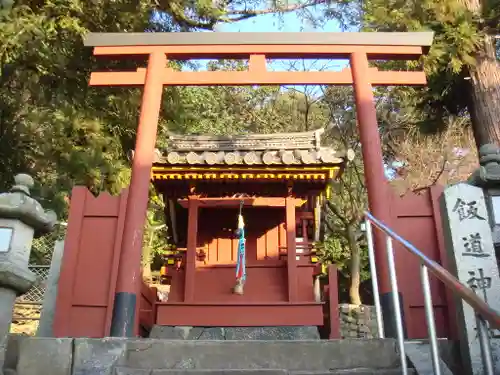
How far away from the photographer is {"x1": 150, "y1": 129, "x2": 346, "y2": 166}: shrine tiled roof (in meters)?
9.06

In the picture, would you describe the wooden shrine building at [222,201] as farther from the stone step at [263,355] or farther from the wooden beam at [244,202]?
the stone step at [263,355]

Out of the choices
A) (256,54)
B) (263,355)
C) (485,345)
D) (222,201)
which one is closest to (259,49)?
(256,54)

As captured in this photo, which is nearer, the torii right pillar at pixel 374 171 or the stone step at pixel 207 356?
the stone step at pixel 207 356

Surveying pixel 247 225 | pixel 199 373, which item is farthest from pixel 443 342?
pixel 247 225

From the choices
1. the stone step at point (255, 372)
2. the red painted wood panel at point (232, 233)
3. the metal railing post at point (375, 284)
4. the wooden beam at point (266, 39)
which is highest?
the wooden beam at point (266, 39)

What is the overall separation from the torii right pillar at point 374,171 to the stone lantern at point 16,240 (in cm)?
293

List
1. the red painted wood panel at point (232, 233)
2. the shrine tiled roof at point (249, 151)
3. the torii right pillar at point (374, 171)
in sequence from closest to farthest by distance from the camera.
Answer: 1. the torii right pillar at point (374, 171)
2. the shrine tiled roof at point (249, 151)
3. the red painted wood panel at point (232, 233)

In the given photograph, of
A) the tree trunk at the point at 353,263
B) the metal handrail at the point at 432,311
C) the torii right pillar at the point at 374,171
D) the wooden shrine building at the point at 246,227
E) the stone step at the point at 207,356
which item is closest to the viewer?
the metal handrail at the point at 432,311

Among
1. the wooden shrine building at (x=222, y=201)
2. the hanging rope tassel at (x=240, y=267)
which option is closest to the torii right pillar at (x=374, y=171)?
the wooden shrine building at (x=222, y=201)

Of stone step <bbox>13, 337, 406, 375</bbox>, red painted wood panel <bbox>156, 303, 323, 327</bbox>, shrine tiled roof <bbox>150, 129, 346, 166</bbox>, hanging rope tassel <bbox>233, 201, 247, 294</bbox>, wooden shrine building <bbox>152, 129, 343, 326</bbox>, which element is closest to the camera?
stone step <bbox>13, 337, 406, 375</bbox>

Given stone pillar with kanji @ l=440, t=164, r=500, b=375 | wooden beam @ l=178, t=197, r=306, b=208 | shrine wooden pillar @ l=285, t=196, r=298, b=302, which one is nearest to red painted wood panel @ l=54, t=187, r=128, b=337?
stone pillar with kanji @ l=440, t=164, r=500, b=375

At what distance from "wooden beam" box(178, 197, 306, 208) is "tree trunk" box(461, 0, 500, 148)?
343cm

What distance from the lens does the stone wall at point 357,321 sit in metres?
16.5

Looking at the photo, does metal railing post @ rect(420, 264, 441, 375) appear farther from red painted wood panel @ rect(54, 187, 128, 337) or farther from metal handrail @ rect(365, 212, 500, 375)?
red painted wood panel @ rect(54, 187, 128, 337)
